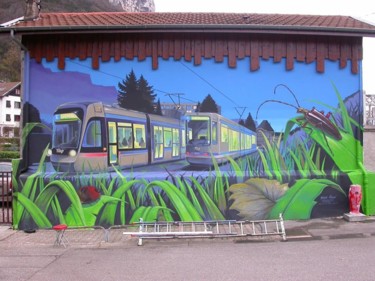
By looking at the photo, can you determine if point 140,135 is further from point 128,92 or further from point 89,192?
point 89,192

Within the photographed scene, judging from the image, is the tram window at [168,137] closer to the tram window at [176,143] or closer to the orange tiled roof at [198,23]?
the tram window at [176,143]

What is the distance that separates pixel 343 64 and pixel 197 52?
3.60 m

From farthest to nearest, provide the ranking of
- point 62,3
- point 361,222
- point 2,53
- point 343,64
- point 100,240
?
point 62,3 → point 2,53 → point 343,64 → point 361,222 → point 100,240

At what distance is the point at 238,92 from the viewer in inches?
389

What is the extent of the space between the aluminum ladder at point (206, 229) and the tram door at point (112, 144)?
1607mm

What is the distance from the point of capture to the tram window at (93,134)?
950cm

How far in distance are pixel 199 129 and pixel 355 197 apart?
13.1 feet

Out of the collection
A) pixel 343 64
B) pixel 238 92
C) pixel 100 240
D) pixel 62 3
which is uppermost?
pixel 62 3

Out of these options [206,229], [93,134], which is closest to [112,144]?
[93,134]

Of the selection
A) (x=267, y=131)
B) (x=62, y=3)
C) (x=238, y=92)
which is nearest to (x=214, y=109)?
(x=238, y=92)

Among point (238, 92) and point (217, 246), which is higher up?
point (238, 92)

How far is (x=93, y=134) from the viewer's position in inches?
375

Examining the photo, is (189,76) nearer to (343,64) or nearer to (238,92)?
(238,92)

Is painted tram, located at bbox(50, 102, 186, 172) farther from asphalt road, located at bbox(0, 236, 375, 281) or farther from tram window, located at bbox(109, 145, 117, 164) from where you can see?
asphalt road, located at bbox(0, 236, 375, 281)
